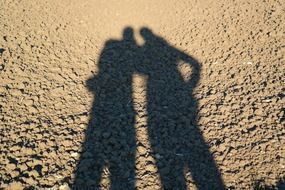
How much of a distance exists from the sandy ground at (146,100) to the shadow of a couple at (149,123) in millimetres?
15

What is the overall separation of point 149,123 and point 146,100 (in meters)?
0.51

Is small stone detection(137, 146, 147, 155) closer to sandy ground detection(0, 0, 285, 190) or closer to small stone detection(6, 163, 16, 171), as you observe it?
sandy ground detection(0, 0, 285, 190)

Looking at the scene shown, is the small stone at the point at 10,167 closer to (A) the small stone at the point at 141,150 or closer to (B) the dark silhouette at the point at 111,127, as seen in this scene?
(B) the dark silhouette at the point at 111,127

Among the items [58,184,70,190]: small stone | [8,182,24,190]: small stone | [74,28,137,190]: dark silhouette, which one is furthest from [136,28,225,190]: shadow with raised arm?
[8,182,24,190]: small stone

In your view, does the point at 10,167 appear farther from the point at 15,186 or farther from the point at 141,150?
the point at 141,150

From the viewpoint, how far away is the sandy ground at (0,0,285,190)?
3.34m

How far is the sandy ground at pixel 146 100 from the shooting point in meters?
3.34

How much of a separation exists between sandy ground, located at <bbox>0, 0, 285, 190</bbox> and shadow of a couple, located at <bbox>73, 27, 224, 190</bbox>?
0.6 inches

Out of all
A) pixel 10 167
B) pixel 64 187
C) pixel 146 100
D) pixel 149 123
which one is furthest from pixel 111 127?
pixel 10 167

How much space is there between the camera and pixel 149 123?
4.02m

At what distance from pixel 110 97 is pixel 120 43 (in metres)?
1.64

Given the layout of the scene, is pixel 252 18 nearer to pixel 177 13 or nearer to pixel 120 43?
pixel 177 13

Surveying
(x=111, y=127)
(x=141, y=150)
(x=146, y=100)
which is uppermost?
(x=146, y=100)

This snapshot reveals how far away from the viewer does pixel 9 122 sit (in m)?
3.83
